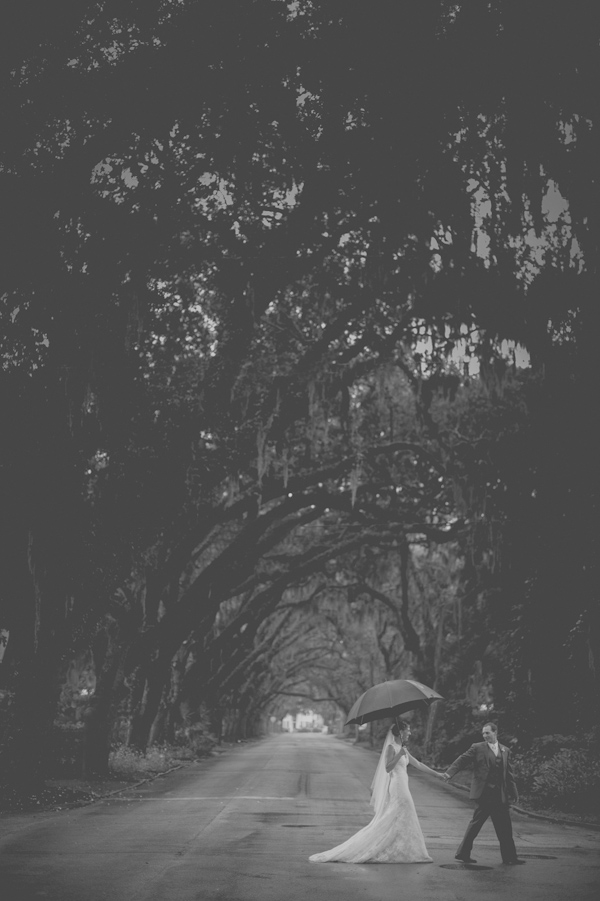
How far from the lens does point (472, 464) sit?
64.3 feet

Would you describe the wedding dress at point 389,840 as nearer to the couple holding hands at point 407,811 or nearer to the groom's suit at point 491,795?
the couple holding hands at point 407,811

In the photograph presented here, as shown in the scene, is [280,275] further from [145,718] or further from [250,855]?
[145,718]

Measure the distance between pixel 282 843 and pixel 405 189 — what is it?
337 inches

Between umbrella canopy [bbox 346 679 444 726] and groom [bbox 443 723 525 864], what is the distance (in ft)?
2.65

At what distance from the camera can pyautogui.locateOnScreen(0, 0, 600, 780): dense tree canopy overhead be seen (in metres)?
10.3

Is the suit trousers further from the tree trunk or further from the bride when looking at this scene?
the tree trunk

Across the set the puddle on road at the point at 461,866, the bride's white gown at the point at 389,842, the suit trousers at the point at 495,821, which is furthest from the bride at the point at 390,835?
the suit trousers at the point at 495,821

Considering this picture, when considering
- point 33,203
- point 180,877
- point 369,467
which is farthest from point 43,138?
point 369,467

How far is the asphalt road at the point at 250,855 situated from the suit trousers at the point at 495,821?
225 mm

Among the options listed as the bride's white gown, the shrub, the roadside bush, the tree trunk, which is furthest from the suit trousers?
the tree trunk

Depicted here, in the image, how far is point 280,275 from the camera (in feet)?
46.3

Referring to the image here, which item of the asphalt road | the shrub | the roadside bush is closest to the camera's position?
the asphalt road

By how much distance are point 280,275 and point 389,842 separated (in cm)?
803

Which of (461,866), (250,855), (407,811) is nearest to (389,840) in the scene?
(407,811)
